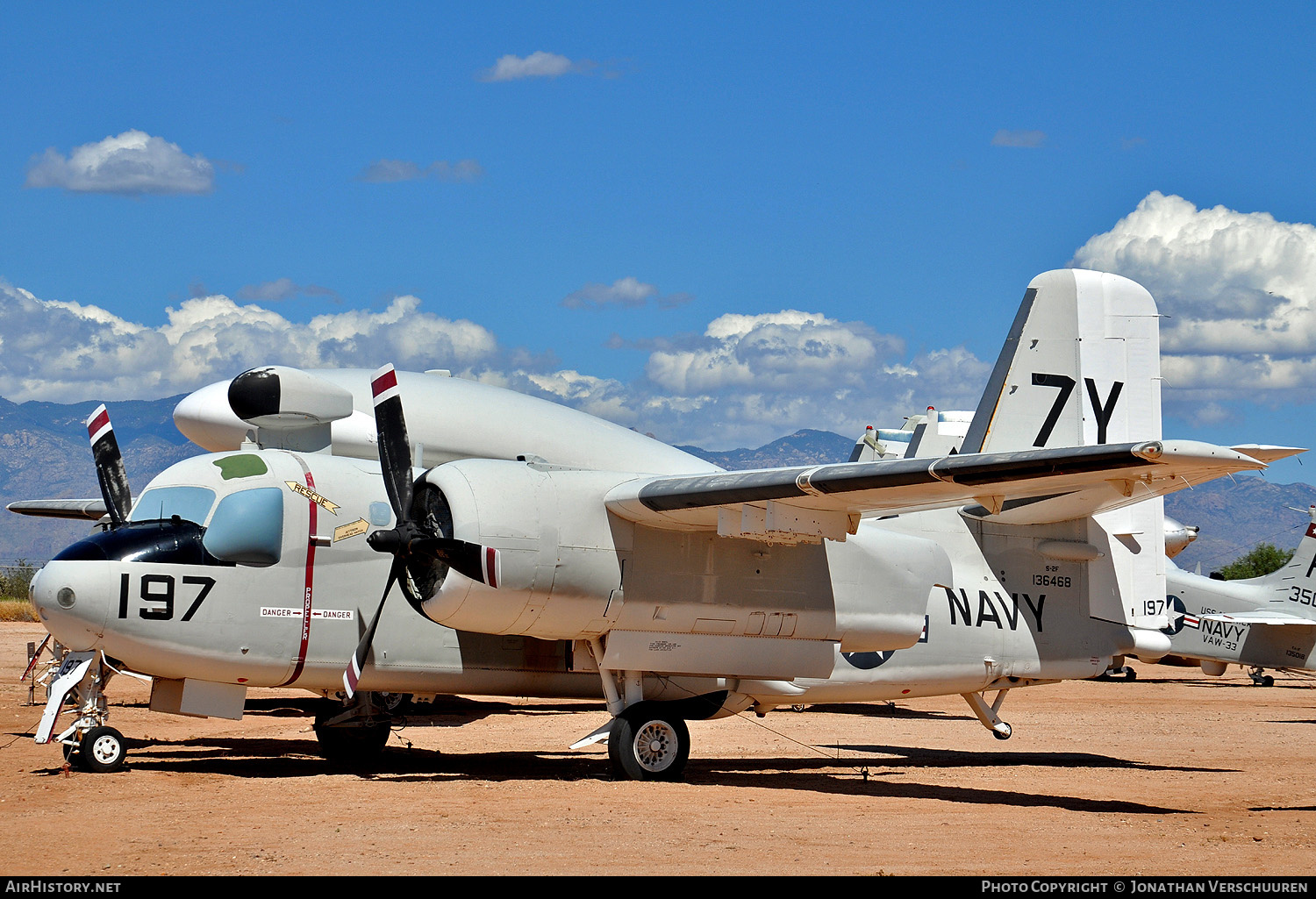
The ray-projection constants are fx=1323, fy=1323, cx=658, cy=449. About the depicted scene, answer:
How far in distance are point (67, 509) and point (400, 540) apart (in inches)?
567

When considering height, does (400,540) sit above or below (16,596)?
above

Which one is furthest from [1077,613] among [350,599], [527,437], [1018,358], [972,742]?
[350,599]

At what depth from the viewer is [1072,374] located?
56.9 ft

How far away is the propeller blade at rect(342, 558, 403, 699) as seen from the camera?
14.2 m

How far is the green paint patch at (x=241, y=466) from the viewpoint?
14.2 m

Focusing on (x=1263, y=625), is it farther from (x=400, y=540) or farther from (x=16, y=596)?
(x=16, y=596)

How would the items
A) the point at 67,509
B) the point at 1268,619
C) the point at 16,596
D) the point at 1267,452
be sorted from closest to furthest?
the point at 1267,452, the point at 67,509, the point at 1268,619, the point at 16,596

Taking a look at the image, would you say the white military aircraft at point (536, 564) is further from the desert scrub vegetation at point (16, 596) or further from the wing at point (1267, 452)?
the desert scrub vegetation at point (16, 596)

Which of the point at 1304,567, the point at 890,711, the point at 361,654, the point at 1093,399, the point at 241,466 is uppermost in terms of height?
the point at 1093,399

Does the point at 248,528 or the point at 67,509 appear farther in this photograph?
the point at 67,509

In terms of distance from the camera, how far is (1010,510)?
1723 centimetres

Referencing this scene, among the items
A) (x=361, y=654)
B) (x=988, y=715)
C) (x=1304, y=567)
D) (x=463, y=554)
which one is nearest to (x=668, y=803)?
(x=463, y=554)

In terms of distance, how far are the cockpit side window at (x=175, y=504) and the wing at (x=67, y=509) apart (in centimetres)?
929
